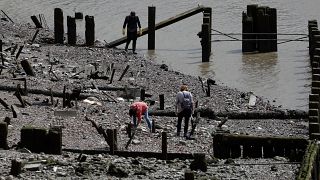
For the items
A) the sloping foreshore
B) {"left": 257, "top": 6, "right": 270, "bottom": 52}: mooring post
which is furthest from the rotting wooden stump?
{"left": 257, "top": 6, "right": 270, "bottom": 52}: mooring post

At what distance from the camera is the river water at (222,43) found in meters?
33.5

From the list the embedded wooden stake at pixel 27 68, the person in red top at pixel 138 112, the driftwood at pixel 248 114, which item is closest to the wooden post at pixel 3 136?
the person in red top at pixel 138 112

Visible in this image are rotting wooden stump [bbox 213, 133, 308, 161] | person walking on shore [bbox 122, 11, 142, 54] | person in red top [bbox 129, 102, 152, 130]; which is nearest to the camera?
rotting wooden stump [bbox 213, 133, 308, 161]

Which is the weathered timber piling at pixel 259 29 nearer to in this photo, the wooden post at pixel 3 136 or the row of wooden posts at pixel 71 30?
the row of wooden posts at pixel 71 30

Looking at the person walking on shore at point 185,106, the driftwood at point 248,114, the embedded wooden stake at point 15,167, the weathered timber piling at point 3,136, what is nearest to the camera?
the embedded wooden stake at point 15,167

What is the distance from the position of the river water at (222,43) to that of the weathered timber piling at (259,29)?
412 mm

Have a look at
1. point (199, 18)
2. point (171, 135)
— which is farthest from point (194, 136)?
point (199, 18)

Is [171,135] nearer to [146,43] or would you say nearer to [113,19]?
[146,43]

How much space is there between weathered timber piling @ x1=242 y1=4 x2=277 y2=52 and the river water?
412 millimetres

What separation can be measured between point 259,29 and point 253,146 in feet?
61.3

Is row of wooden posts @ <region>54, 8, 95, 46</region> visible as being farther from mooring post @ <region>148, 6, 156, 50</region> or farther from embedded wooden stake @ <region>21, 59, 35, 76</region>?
embedded wooden stake @ <region>21, 59, 35, 76</region>

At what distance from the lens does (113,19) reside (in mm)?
48531

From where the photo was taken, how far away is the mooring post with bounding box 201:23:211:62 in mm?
35812

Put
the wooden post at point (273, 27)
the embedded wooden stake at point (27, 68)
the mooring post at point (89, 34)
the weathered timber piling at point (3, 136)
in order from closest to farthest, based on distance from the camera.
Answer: the weathered timber piling at point (3, 136) < the embedded wooden stake at point (27, 68) < the mooring post at point (89, 34) < the wooden post at point (273, 27)
